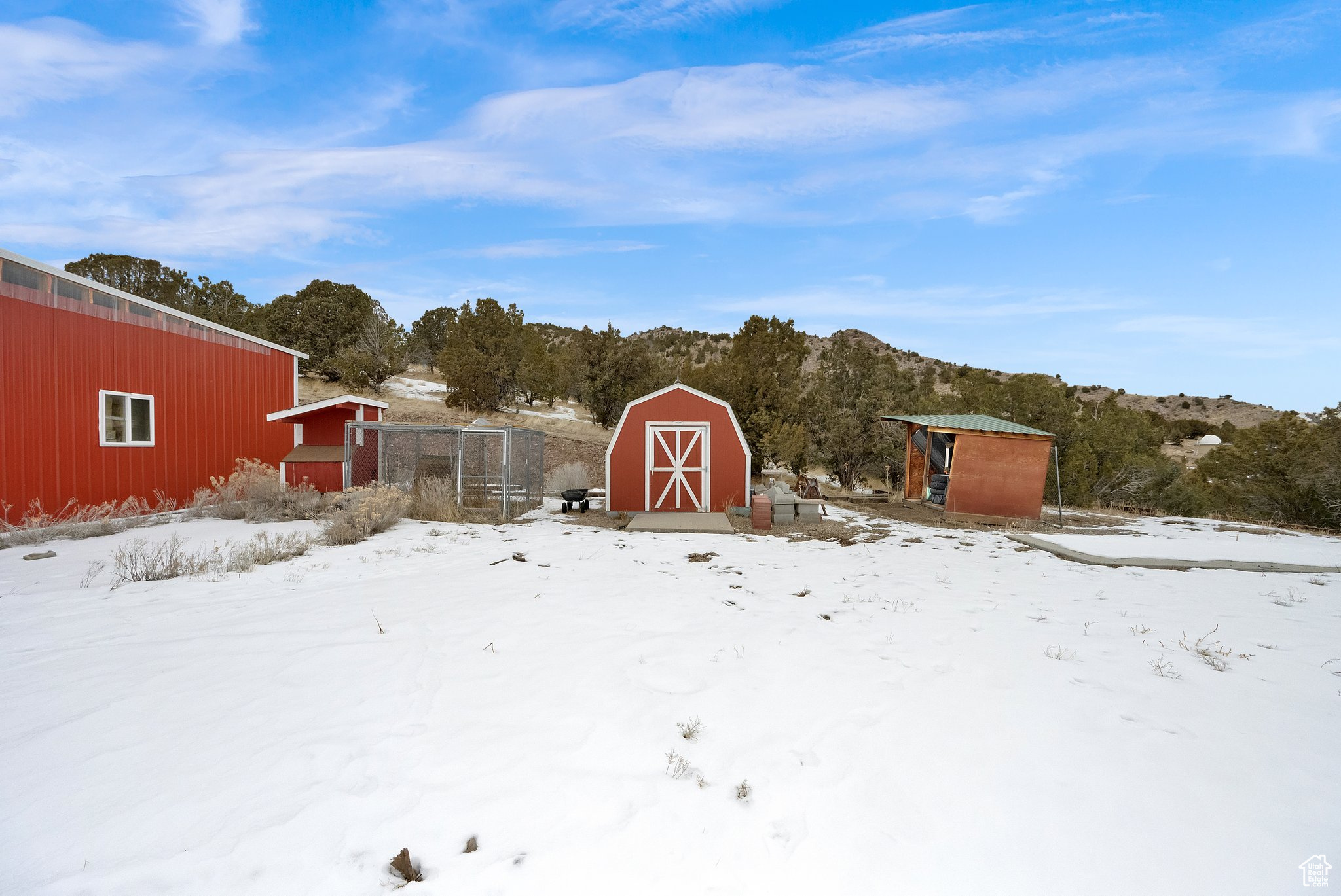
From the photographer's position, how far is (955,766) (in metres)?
3.26

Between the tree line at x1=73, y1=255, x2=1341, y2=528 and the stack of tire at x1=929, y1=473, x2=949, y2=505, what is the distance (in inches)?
223

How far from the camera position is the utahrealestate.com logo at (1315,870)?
98.6 inches

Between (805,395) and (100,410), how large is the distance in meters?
20.6

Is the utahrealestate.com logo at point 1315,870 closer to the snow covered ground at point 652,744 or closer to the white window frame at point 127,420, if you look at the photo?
the snow covered ground at point 652,744

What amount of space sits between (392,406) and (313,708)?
26625 millimetres

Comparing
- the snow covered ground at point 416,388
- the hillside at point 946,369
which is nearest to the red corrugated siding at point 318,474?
the snow covered ground at point 416,388

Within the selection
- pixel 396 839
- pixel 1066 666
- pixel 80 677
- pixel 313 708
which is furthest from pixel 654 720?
pixel 80 677

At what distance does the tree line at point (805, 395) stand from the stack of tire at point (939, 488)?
5.66 meters

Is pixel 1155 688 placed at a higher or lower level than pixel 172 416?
lower

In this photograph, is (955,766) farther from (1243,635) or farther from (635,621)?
(1243,635)

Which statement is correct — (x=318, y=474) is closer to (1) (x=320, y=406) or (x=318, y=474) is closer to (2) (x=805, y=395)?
(1) (x=320, y=406)

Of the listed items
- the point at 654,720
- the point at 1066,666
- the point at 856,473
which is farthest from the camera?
the point at 856,473

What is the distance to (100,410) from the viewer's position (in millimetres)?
12023

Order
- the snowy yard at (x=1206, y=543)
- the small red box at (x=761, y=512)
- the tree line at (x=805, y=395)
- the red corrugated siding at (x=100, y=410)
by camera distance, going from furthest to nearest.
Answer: the tree line at (x=805, y=395) < the small red box at (x=761, y=512) < the red corrugated siding at (x=100, y=410) < the snowy yard at (x=1206, y=543)
